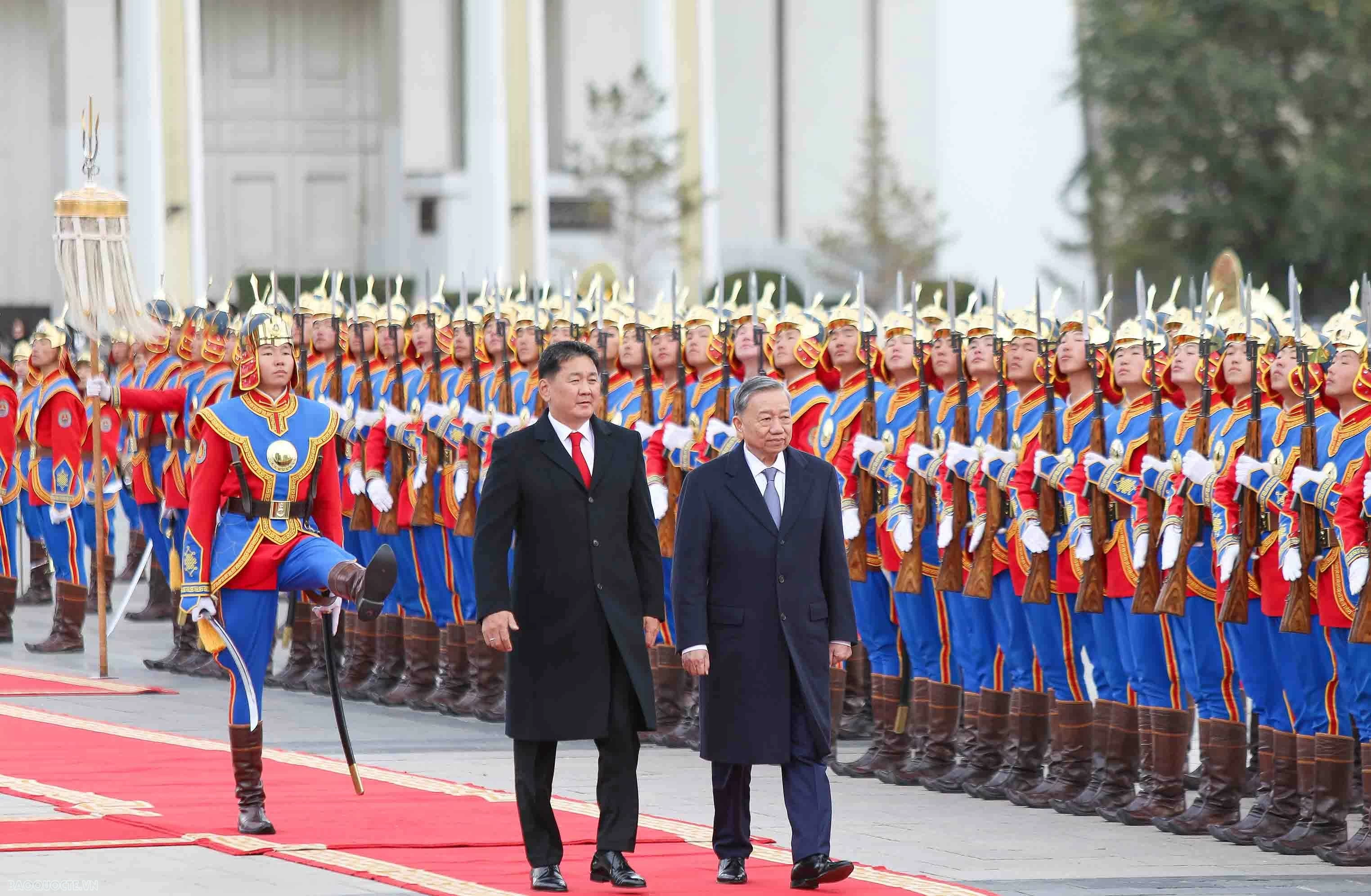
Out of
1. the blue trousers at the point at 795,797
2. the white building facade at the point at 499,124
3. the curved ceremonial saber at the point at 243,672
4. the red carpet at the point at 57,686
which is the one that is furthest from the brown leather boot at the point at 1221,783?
the white building facade at the point at 499,124

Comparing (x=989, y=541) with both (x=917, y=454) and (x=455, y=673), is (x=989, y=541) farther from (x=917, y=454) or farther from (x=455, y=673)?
(x=455, y=673)

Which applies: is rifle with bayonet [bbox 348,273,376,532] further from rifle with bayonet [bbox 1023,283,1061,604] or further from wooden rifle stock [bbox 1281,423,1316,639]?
wooden rifle stock [bbox 1281,423,1316,639]

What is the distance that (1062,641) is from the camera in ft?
33.7

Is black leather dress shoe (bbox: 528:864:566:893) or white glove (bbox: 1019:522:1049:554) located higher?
white glove (bbox: 1019:522:1049:554)

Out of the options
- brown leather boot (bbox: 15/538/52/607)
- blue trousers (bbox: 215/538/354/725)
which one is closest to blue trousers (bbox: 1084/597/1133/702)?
blue trousers (bbox: 215/538/354/725)

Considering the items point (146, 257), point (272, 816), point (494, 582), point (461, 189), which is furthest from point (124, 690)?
point (461, 189)

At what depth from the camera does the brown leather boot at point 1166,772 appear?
9.81 metres

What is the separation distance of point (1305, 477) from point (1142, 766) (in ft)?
5.13

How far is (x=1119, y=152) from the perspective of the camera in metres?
35.8

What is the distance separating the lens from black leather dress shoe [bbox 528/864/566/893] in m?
7.82

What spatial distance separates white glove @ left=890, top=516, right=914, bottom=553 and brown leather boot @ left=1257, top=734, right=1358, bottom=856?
2113 millimetres

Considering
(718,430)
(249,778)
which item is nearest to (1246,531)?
(718,430)

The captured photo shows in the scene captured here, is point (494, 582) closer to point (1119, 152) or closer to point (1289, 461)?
point (1289, 461)

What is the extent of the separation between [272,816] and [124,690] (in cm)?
408
